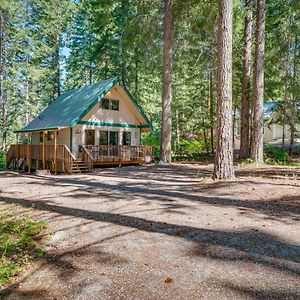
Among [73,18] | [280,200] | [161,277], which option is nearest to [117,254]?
[161,277]

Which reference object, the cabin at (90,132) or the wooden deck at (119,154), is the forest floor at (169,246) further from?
the wooden deck at (119,154)

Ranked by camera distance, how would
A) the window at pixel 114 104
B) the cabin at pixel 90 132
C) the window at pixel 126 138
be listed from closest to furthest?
the cabin at pixel 90 132 < the window at pixel 114 104 < the window at pixel 126 138

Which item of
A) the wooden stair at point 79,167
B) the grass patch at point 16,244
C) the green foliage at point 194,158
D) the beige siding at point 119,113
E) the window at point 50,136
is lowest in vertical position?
the grass patch at point 16,244

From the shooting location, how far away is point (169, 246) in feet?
14.4

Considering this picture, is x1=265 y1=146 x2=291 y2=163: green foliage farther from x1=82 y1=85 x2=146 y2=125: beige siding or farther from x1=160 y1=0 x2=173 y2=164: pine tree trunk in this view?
x1=82 y1=85 x2=146 y2=125: beige siding

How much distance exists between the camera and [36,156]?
1825 cm

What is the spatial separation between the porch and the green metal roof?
158cm

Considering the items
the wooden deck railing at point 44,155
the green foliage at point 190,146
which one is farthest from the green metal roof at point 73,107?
the green foliage at point 190,146

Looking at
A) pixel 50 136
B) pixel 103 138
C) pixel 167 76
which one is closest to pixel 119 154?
pixel 103 138

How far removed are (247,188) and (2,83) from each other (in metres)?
24.6

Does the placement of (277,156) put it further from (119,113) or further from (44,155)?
(44,155)

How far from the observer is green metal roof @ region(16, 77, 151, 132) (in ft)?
59.3

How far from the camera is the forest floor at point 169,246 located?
10.7 ft

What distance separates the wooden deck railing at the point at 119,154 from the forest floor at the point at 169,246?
391 inches
